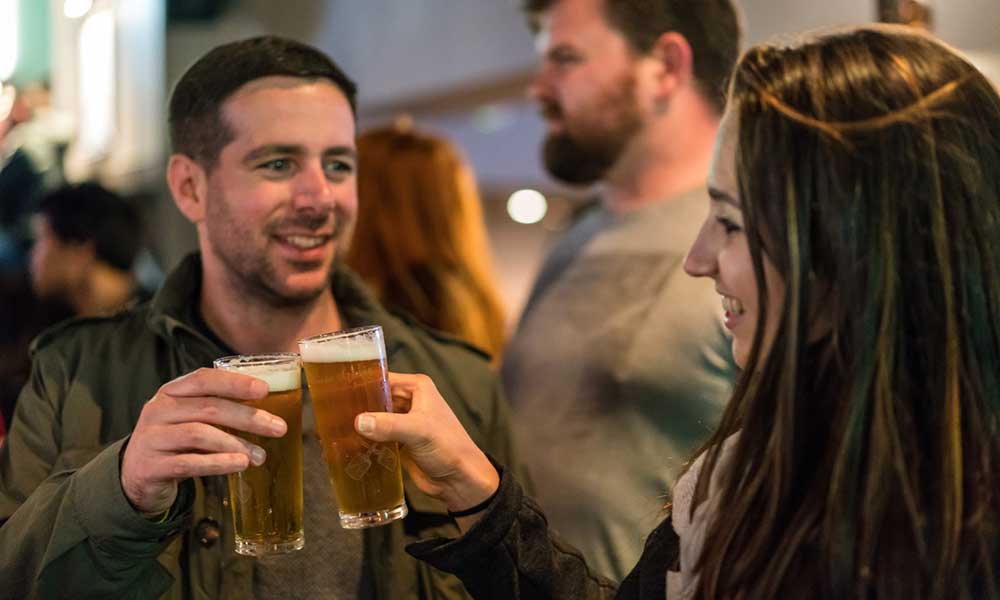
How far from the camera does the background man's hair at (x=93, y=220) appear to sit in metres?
3.80

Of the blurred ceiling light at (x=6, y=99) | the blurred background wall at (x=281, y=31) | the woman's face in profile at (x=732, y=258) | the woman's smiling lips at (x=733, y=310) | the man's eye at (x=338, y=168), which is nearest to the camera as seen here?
the woman's face in profile at (x=732, y=258)

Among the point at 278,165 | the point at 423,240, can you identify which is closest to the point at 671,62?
the point at 423,240

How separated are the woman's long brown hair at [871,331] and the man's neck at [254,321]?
1.08m

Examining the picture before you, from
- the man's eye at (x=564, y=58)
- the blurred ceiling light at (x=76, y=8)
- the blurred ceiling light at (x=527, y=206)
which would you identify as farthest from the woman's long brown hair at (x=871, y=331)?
the blurred ceiling light at (x=527, y=206)

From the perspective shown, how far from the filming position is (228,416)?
1.56 meters

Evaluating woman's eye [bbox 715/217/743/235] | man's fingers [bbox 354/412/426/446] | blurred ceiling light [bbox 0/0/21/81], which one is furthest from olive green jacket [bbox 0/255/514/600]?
blurred ceiling light [bbox 0/0/21/81]

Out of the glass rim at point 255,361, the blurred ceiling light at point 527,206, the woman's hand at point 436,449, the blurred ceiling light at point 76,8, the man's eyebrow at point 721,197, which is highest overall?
the blurred ceiling light at point 76,8

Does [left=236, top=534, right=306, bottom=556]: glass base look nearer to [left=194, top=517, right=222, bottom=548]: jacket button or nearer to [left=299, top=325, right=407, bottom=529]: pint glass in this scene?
[left=299, top=325, right=407, bottom=529]: pint glass

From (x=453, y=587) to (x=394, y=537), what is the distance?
0.15 m

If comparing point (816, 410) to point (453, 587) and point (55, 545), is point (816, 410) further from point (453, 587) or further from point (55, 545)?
point (55, 545)

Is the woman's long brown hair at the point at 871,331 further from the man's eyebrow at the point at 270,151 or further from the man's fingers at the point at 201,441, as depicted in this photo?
the man's eyebrow at the point at 270,151

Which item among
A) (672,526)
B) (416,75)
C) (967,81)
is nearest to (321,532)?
(672,526)

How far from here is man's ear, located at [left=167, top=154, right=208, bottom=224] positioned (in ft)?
7.44

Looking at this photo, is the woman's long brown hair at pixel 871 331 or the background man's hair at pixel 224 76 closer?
the woman's long brown hair at pixel 871 331
